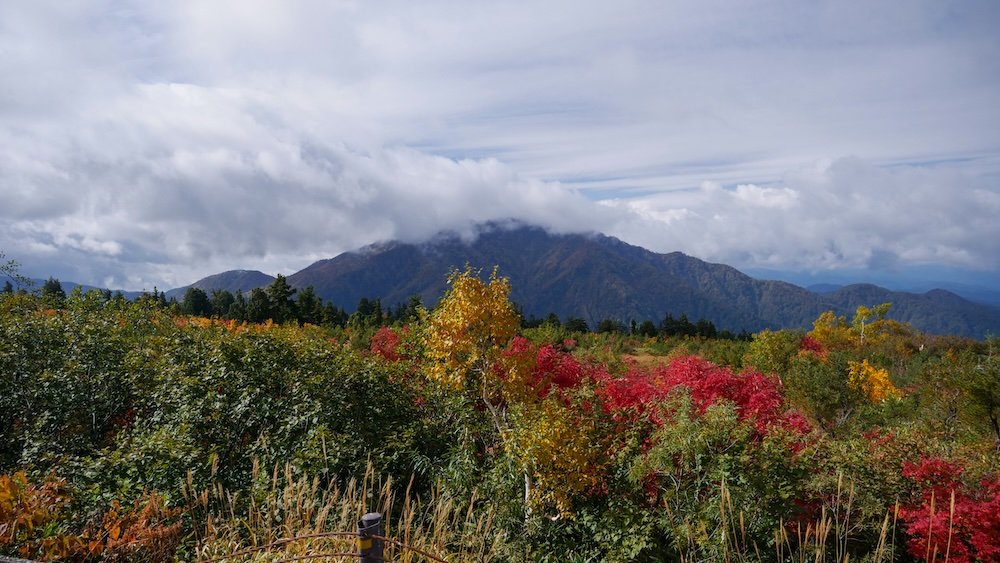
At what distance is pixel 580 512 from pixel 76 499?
5.55 meters

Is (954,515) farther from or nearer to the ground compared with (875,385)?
farther from the ground

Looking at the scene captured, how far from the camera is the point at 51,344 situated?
367 inches

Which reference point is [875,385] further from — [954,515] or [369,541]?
[369,541]

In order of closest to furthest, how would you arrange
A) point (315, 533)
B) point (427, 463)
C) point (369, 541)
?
point (369, 541) → point (315, 533) → point (427, 463)

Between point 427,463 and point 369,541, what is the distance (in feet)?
15.5

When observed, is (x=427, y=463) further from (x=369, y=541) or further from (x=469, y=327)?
(x=369, y=541)

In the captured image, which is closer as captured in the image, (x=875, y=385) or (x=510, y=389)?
(x=510, y=389)

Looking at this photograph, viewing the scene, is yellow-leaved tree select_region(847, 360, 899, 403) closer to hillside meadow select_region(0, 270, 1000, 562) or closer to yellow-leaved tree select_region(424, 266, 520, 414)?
hillside meadow select_region(0, 270, 1000, 562)

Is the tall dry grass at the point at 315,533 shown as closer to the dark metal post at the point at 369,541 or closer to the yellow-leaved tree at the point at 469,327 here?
the dark metal post at the point at 369,541

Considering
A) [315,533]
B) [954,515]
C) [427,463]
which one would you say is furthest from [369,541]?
[954,515]

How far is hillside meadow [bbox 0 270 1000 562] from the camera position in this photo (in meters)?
5.10

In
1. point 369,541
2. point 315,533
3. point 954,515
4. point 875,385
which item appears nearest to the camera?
point 369,541

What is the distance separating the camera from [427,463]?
737cm

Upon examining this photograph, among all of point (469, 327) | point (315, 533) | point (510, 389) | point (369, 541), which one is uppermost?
point (469, 327)
